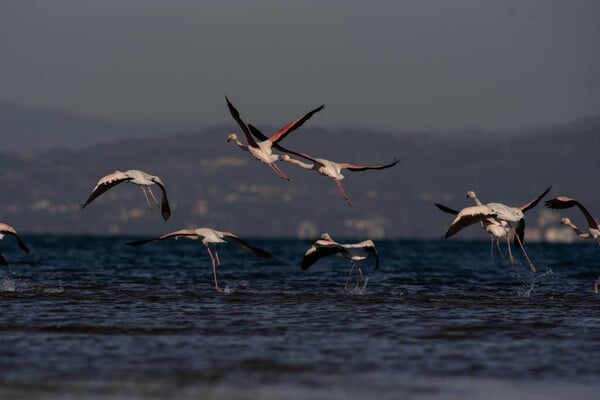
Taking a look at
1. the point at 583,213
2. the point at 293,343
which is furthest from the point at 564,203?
the point at 293,343

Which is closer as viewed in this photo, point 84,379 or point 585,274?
point 84,379

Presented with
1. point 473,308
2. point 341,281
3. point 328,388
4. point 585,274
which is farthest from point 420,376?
point 585,274

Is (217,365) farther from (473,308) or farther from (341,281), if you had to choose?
(341,281)

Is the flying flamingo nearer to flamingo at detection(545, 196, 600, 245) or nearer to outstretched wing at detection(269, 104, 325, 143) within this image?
flamingo at detection(545, 196, 600, 245)

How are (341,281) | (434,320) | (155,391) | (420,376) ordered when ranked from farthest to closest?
(341,281), (434,320), (420,376), (155,391)

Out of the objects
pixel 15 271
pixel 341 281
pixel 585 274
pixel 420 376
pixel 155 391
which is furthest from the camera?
pixel 585 274

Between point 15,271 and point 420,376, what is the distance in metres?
28.7

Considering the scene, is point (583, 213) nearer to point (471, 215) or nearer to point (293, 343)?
point (471, 215)

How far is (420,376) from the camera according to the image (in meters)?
15.9

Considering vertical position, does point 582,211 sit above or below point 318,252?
above

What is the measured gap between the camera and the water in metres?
15.1

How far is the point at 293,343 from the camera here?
751 inches

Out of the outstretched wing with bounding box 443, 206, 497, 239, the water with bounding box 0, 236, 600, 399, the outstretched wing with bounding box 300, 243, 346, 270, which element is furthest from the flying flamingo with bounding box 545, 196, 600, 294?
the outstretched wing with bounding box 300, 243, 346, 270

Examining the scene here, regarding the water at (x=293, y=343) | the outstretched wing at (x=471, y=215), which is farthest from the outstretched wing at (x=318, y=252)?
the outstretched wing at (x=471, y=215)
